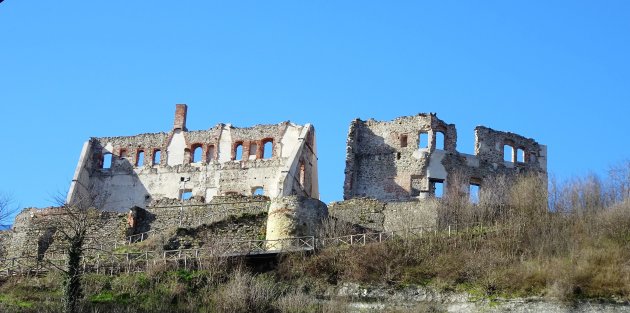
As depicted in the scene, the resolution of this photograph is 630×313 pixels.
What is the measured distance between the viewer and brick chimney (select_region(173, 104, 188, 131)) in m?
53.0

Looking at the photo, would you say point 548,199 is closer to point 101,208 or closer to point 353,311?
point 353,311

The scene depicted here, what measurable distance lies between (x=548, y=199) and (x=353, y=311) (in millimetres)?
10207

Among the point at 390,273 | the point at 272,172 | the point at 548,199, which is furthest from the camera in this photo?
the point at 272,172

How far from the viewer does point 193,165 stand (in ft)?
168

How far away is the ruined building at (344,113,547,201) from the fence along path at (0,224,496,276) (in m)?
6.58

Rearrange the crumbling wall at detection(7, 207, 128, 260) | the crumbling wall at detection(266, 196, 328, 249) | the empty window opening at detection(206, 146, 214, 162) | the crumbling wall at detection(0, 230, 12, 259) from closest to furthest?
1. the crumbling wall at detection(266, 196, 328, 249)
2. the crumbling wall at detection(7, 207, 128, 260)
3. the crumbling wall at detection(0, 230, 12, 259)
4. the empty window opening at detection(206, 146, 214, 162)

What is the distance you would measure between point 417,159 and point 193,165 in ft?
33.0

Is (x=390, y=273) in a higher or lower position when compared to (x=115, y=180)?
lower

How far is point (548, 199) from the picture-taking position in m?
43.1

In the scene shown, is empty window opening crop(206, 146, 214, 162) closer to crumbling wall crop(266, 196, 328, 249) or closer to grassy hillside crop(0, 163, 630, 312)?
crumbling wall crop(266, 196, 328, 249)

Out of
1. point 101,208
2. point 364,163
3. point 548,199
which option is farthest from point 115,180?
point 548,199

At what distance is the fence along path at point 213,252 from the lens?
40.2 m

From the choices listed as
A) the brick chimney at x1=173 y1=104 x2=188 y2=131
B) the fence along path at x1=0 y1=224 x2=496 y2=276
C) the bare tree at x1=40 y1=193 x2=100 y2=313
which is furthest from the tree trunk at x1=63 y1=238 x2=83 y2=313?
the brick chimney at x1=173 y1=104 x2=188 y2=131

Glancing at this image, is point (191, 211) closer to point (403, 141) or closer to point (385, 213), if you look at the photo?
point (385, 213)
